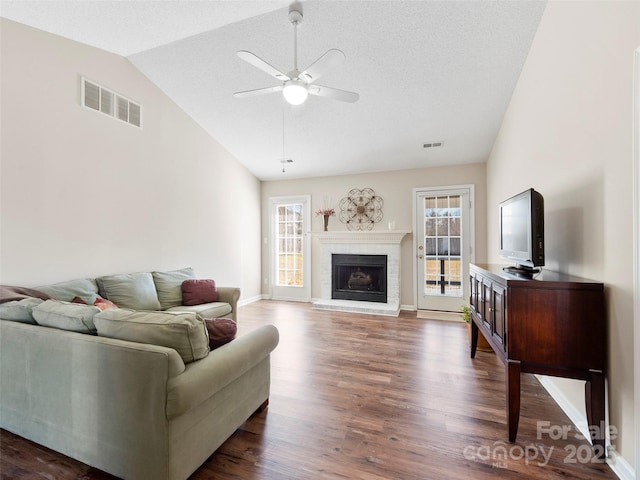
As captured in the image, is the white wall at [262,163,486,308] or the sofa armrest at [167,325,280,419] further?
the white wall at [262,163,486,308]

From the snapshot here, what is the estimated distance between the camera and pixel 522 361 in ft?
5.76

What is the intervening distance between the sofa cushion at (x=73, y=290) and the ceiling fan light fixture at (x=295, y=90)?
8.63 ft

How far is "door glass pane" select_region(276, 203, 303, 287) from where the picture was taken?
19.8 ft

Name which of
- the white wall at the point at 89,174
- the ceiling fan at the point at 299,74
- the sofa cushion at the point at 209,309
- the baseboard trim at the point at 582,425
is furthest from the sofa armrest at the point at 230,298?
the baseboard trim at the point at 582,425

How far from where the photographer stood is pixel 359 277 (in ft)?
18.1

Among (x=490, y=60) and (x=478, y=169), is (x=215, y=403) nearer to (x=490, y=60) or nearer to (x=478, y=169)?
(x=490, y=60)

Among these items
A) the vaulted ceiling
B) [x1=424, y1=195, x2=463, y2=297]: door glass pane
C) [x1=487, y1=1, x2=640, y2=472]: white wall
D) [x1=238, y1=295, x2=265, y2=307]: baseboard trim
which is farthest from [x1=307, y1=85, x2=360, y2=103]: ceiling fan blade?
[x1=238, y1=295, x2=265, y2=307]: baseboard trim

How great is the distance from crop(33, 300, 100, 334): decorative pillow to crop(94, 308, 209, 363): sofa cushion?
0.09 meters

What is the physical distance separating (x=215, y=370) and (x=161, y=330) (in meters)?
0.34

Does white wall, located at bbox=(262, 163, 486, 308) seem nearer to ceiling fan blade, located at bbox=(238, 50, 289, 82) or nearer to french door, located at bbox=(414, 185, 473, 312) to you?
french door, located at bbox=(414, 185, 473, 312)

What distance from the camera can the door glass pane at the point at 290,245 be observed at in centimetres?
603

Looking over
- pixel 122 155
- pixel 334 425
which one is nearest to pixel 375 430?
pixel 334 425

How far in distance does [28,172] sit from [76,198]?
1.42ft

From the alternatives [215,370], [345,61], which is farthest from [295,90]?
[215,370]
